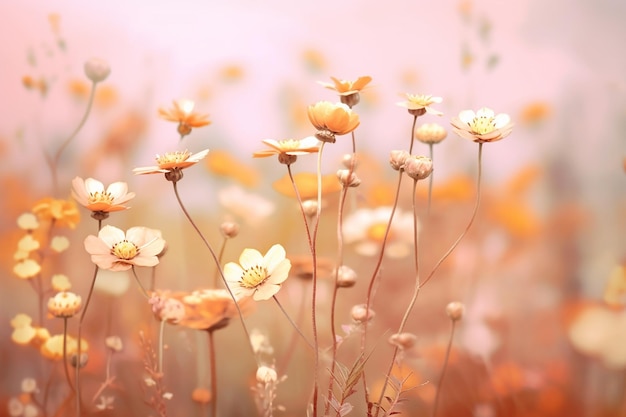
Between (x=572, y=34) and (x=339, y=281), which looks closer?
(x=339, y=281)

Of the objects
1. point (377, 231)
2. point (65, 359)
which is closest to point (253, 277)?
point (377, 231)

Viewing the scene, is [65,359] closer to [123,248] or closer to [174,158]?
[123,248]

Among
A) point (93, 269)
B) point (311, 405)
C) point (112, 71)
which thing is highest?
point (112, 71)

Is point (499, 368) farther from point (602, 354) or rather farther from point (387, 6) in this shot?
point (387, 6)

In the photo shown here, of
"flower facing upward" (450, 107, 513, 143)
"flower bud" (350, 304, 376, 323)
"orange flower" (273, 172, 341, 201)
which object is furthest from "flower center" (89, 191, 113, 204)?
"flower facing upward" (450, 107, 513, 143)

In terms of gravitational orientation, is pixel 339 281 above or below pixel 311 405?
above

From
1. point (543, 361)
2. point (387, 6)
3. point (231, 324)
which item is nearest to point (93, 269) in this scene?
point (231, 324)
